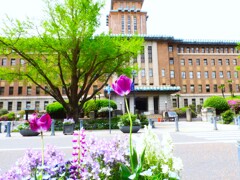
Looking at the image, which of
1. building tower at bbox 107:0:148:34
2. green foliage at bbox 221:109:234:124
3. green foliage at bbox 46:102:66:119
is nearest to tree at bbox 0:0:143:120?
green foliage at bbox 46:102:66:119

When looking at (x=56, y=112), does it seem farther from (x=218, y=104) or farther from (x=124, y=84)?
(x=124, y=84)

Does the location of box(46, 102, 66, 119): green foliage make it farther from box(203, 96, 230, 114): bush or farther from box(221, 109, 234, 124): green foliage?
box(203, 96, 230, 114): bush

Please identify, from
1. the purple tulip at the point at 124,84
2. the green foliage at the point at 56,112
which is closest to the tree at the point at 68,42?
the green foliage at the point at 56,112

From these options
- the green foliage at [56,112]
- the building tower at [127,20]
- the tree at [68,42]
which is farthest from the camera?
the building tower at [127,20]

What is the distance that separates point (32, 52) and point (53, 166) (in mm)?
20588

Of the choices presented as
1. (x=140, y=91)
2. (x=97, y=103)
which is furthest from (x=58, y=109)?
(x=140, y=91)

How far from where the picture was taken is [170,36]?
180 ft

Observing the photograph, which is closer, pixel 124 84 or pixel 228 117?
pixel 124 84

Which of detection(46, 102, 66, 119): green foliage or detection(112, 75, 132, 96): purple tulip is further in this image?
detection(46, 102, 66, 119): green foliage

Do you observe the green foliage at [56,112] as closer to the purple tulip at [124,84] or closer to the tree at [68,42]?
the tree at [68,42]

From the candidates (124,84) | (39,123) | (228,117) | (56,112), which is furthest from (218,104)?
(39,123)

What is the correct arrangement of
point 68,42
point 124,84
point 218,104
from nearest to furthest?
point 124,84 → point 68,42 → point 218,104

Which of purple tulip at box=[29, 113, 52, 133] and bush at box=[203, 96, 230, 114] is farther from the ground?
bush at box=[203, 96, 230, 114]

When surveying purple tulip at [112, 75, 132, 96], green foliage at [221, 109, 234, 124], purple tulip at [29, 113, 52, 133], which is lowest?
green foliage at [221, 109, 234, 124]
